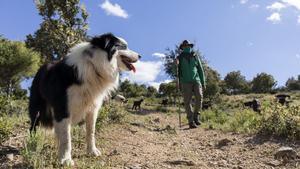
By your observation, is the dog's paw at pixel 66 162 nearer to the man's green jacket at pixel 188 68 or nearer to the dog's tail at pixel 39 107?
the dog's tail at pixel 39 107

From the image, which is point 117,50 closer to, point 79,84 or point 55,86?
point 79,84

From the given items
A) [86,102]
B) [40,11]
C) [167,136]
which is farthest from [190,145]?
[40,11]

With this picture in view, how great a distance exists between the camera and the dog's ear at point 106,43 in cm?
546

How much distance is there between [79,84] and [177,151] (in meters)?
2.34

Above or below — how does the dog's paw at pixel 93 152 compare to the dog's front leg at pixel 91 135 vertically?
below

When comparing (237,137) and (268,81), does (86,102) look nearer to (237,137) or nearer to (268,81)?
(237,137)

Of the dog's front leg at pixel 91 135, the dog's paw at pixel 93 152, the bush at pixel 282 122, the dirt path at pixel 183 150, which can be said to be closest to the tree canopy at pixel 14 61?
the dirt path at pixel 183 150

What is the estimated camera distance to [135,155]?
599 centimetres

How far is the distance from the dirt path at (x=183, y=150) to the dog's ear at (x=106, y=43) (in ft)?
4.92

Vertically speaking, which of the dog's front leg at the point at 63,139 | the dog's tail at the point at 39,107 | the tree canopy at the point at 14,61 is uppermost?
the tree canopy at the point at 14,61

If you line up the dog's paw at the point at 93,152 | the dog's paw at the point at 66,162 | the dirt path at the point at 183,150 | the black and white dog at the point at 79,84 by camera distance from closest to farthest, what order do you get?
1. the dog's paw at the point at 66,162
2. the black and white dog at the point at 79,84
3. the dirt path at the point at 183,150
4. the dog's paw at the point at 93,152

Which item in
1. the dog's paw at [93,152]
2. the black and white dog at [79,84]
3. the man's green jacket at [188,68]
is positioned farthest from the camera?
the man's green jacket at [188,68]

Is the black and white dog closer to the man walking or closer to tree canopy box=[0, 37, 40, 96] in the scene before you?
the man walking

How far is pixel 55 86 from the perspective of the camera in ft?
17.1
